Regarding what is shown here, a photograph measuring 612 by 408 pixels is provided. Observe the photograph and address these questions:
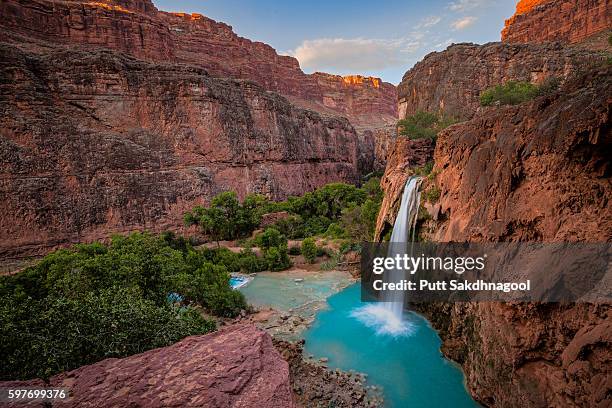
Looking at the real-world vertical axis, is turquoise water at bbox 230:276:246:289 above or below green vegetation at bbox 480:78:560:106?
below

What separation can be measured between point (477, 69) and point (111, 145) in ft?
118

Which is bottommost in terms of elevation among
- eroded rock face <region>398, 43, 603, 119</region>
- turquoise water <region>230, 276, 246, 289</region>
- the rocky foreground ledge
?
turquoise water <region>230, 276, 246, 289</region>

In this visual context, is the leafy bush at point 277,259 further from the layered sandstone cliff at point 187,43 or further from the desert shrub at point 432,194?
the layered sandstone cliff at point 187,43

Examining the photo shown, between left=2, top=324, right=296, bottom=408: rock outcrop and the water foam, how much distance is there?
11.3 m

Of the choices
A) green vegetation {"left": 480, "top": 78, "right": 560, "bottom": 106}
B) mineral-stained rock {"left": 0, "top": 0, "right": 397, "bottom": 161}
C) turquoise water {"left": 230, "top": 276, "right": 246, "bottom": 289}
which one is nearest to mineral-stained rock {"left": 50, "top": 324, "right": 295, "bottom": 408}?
turquoise water {"left": 230, "top": 276, "right": 246, "bottom": 289}

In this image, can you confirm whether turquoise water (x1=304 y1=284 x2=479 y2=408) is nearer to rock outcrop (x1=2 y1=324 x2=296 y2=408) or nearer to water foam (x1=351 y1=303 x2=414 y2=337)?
water foam (x1=351 y1=303 x2=414 y2=337)

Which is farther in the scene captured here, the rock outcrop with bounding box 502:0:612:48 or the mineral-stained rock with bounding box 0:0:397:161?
the mineral-stained rock with bounding box 0:0:397:161

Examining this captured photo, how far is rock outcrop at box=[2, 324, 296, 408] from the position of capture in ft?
8.67

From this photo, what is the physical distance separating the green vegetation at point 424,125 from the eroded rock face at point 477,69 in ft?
9.16

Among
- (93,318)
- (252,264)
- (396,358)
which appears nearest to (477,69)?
(252,264)

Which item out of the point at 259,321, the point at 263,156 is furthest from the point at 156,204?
the point at 259,321

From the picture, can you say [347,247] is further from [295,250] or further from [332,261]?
[295,250]

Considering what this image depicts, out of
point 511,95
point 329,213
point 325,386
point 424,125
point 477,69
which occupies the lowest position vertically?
point 325,386

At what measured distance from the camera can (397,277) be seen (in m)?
16.5
